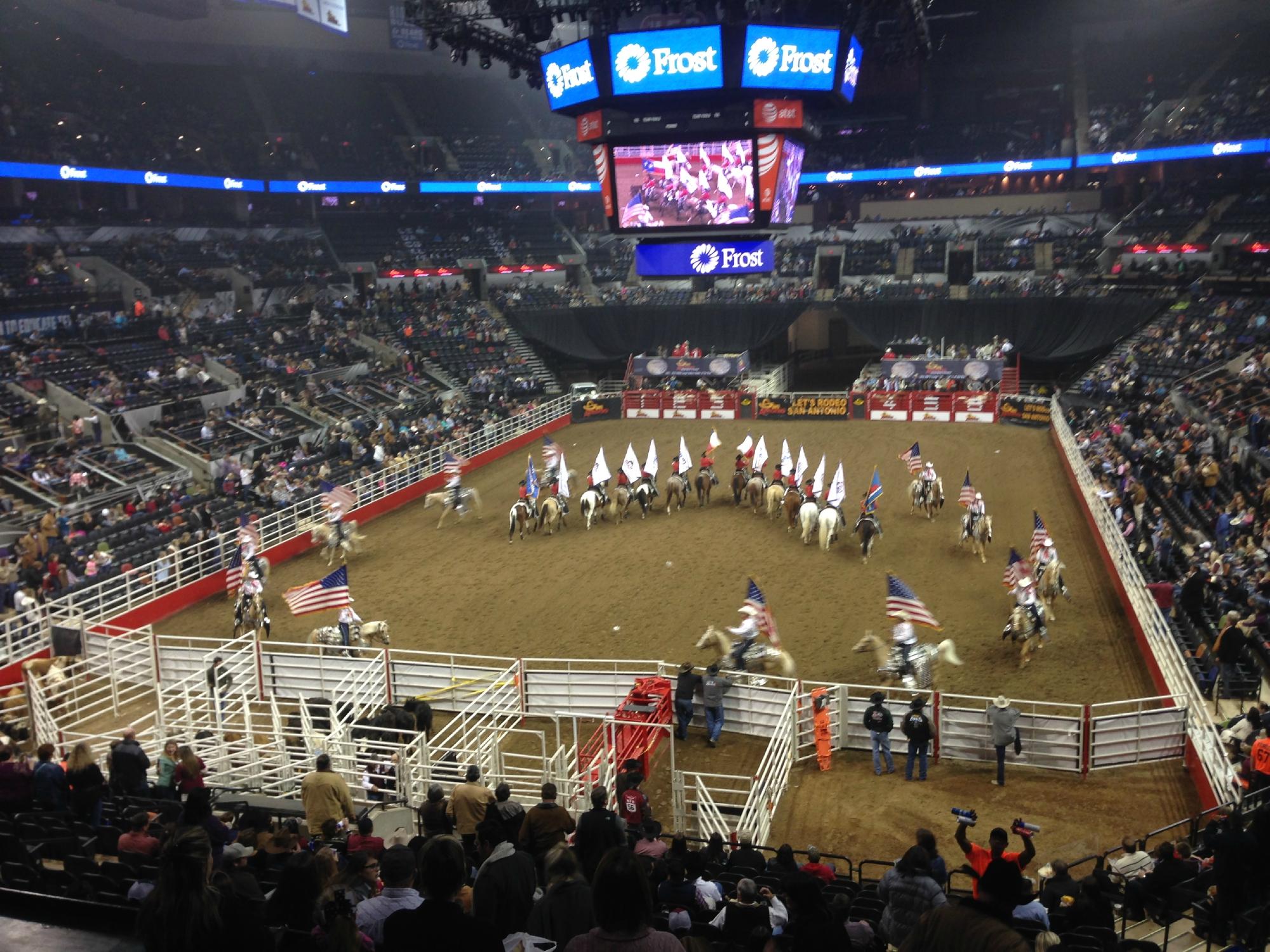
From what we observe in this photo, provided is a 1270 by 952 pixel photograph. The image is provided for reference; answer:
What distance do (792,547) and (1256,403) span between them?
12.7 meters

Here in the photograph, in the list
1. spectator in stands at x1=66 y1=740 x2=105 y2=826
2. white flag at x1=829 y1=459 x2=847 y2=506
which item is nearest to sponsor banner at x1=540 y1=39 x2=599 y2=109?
white flag at x1=829 y1=459 x2=847 y2=506

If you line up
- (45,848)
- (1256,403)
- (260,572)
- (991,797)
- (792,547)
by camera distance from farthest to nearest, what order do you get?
(1256,403) < (792,547) < (260,572) < (991,797) < (45,848)

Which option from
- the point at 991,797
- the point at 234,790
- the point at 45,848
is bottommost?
the point at 991,797

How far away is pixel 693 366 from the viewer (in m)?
47.2

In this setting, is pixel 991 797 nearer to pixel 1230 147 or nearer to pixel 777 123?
pixel 777 123

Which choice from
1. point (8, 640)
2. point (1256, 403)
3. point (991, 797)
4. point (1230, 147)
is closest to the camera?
point (991, 797)

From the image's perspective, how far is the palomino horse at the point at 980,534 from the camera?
23.7 metres

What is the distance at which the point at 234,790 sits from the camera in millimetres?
12484

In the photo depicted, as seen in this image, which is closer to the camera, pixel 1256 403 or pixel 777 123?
pixel 1256 403

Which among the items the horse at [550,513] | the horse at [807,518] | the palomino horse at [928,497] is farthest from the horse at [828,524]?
the horse at [550,513]

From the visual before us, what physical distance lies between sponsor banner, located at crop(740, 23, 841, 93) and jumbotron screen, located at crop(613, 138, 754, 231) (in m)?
2.11

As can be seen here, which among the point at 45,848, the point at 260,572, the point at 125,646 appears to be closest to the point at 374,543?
the point at 260,572

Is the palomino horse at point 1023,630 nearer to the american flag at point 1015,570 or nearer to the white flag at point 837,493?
the american flag at point 1015,570

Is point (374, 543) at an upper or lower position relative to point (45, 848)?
lower
